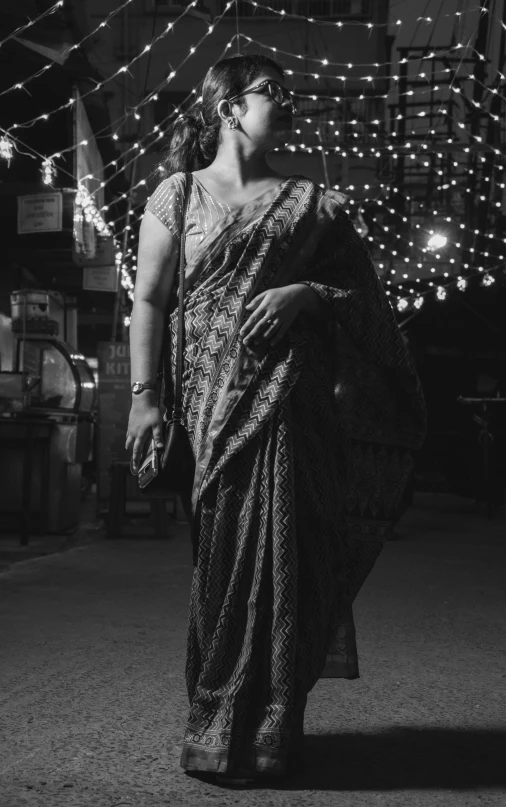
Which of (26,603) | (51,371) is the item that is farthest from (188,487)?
(51,371)

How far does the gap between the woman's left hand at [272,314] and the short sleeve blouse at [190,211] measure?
28cm

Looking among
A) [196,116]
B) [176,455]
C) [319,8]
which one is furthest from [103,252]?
[319,8]

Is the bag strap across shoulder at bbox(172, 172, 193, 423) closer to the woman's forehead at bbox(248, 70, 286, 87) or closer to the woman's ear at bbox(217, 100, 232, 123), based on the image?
the woman's ear at bbox(217, 100, 232, 123)

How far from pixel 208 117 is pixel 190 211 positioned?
0.35 metres

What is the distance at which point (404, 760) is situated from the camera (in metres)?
2.64

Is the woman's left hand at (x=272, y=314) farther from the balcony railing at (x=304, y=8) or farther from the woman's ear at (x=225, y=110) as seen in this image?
the balcony railing at (x=304, y=8)

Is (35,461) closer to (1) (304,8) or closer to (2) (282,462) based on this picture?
(2) (282,462)

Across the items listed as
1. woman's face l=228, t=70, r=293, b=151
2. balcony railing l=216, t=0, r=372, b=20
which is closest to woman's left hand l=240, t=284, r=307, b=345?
woman's face l=228, t=70, r=293, b=151

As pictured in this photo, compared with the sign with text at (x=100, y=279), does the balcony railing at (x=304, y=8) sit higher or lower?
higher

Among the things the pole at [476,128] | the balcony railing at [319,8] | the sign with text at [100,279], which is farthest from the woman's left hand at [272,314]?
the balcony railing at [319,8]

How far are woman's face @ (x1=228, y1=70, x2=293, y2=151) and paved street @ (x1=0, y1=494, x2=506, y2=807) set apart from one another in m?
1.77

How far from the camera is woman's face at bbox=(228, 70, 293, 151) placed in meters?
2.72

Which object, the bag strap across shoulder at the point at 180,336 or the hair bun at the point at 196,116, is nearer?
the bag strap across shoulder at the point at 180,336

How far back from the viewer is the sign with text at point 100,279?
46.6 ft
